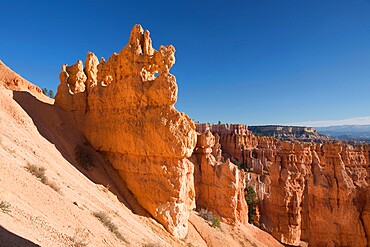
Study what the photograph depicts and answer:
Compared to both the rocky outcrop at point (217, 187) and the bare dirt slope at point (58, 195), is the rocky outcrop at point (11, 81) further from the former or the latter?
the rocky outcrop at point (217, 187)

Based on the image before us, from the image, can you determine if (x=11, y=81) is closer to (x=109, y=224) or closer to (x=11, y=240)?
(x=109, y=224)

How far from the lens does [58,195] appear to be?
34.3 ft

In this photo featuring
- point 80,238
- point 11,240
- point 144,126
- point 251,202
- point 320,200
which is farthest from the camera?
point 251,202

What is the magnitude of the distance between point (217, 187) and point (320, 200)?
1654 centimetres

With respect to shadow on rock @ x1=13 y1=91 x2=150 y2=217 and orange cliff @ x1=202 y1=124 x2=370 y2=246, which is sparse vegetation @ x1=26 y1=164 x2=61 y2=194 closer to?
shadow on rock @ x1=13 y1=91 x2=150 y2=217

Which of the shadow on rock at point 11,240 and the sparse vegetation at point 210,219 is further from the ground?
the shadow on rock at point 11,240

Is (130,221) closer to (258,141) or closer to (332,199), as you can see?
(332,199)

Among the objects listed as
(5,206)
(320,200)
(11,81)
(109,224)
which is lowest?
(320,200)

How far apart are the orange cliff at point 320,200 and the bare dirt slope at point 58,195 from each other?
12267mm

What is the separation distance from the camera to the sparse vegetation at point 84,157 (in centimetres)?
1698

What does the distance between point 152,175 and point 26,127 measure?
7766 mm

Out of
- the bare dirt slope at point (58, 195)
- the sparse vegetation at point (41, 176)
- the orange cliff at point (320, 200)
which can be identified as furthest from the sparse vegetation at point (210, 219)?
the sparse vegetation at point (41, 176)

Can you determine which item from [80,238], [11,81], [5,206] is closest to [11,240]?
[5,206]

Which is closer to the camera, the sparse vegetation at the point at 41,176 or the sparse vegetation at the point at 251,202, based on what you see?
the sparse vegetation at the point at 41,176
